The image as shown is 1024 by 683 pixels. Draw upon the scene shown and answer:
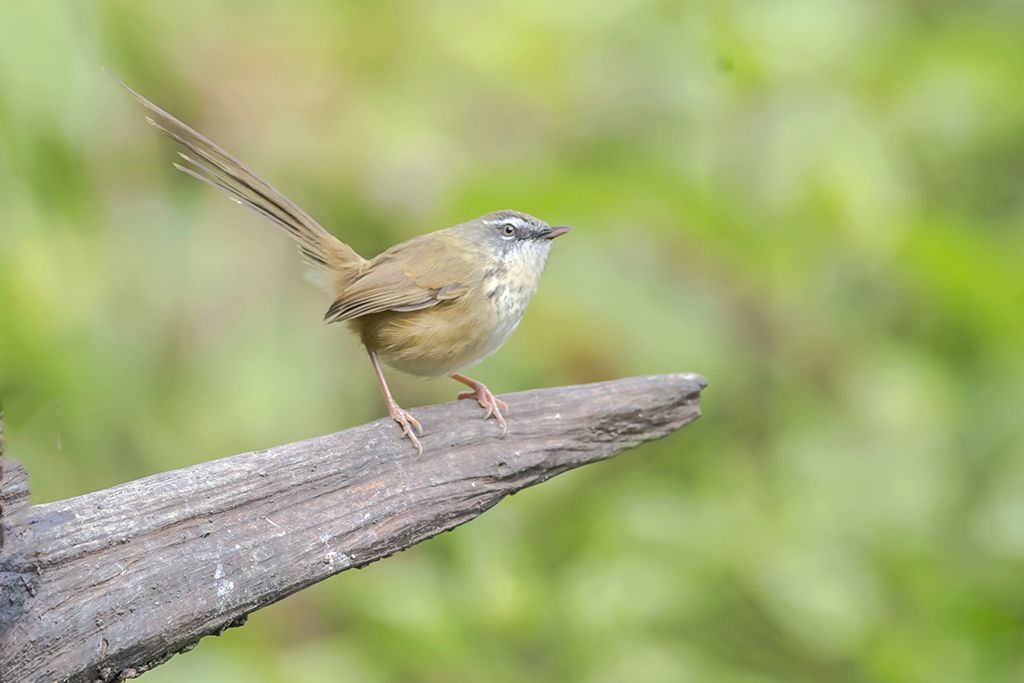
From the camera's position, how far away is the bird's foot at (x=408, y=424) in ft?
8.33

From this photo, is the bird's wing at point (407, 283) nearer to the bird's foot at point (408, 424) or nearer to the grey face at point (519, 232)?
the grey face at point (519, 232)

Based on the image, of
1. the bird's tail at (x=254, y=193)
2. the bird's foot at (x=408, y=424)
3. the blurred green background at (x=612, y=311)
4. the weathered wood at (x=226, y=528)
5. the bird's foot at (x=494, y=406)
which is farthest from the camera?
the blurred green background at (x=612, y=311)

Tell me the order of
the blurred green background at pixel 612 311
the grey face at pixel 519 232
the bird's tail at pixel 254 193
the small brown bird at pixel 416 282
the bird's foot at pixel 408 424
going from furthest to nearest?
the grey face at pixel 519 232 → the blurred green background at pixel 612 311 → the small brown bird at pixel 416 282 → the bird's tail at pixel 254 193 → the bird's foot at pixel 408 424

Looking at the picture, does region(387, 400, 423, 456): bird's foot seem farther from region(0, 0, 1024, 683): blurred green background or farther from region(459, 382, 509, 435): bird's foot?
region(0, 0, 1024, 683): blurred green background

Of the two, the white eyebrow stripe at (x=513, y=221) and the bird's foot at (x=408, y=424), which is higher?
the white eyebrow stripe at (x=513, y=221)

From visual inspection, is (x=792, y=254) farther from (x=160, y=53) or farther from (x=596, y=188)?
(x=160, y=53)

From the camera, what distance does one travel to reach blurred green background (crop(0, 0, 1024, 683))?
327cm

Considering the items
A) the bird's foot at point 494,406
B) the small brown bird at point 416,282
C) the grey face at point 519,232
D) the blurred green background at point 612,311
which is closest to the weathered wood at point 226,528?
the bird's foot at point 494,406

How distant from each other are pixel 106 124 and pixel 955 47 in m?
3.06

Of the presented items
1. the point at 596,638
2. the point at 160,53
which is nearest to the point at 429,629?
the point at 596,638

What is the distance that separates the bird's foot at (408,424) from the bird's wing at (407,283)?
→ 1.80 ft

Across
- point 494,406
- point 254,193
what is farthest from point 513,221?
point 494,406

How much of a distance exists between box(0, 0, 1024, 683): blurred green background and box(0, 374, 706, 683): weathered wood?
68cm

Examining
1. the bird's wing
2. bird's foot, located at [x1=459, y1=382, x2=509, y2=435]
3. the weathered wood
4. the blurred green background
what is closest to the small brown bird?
the bird's wing
